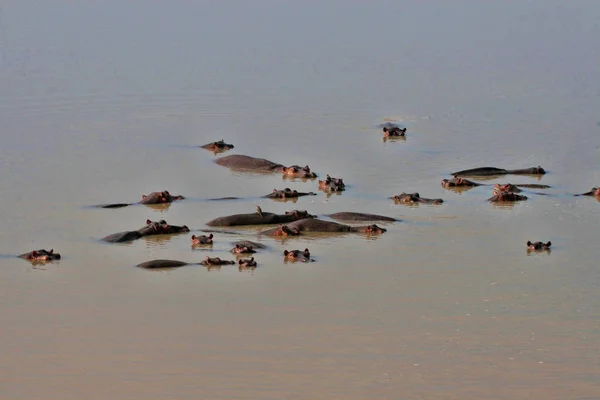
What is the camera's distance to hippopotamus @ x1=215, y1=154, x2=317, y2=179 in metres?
16.2

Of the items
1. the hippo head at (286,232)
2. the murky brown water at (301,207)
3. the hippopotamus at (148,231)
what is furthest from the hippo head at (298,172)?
the hippopotamus at (148,231)

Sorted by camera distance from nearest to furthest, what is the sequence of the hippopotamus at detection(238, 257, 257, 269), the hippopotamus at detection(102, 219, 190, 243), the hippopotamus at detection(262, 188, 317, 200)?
1. the hippopotamus at detection(238, 257, 257, 269)
2. the hippopotamus at detection(102, 219, 190, 243)
3. the hippopotamus at detection(262, 188, 317, 200)

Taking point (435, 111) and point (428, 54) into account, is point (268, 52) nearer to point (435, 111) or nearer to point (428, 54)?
point (428, 54)

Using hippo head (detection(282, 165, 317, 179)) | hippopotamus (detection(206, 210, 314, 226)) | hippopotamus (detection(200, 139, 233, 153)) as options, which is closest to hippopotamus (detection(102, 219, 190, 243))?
hippopotamus (detection(206, 210, 314, 226))

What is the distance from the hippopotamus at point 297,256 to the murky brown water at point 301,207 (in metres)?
0.10

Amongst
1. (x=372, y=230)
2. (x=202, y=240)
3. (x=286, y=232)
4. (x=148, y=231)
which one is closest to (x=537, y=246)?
(x=372, y=230)

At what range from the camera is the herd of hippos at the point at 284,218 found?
41.1 ft

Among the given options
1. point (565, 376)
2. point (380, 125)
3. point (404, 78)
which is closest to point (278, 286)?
point (565, 376)

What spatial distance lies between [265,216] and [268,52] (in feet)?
36.6

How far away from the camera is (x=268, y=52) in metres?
24.8

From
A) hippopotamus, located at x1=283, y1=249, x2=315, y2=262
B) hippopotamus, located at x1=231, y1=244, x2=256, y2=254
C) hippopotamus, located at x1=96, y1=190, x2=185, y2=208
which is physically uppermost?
hippopotamus, located at x1=96, y1=190, x2=185, y2=208

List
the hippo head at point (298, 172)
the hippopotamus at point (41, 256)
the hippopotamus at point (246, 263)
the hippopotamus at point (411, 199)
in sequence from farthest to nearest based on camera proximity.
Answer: the hippo head at point (298, 172)
the hippopotamus at point (411, 199)
the hippopotamus at point (41, 256)
the hippopotamus at point (246, 263)

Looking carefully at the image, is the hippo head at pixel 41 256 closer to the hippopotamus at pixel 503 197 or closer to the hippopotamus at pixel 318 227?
the hippopotamus at pixel 318 227

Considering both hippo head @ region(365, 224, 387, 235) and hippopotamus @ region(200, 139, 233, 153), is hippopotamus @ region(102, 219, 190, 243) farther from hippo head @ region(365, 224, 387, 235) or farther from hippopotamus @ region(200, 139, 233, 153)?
hippopotamus @ region(200, 139, 233, 153)
